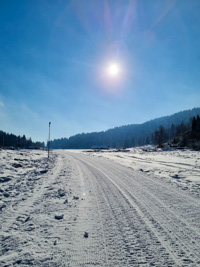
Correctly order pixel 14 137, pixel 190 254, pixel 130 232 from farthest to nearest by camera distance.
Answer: pixel 14 137 < pixel 130 232 < pixel 190 254

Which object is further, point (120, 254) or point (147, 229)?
point (147, 229)

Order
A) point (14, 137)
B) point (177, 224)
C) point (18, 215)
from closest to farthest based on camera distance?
point (177, 224) → point (18, 215) → point (14, 137)

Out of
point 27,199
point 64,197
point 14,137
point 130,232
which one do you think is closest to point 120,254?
point 130,232

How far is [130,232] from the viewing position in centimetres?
347

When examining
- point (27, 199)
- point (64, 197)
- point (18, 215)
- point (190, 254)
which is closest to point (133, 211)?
point (190, 254)

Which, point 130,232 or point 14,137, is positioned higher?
point 14,137

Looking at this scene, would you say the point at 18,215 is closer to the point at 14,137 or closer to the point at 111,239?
the point at 111,239

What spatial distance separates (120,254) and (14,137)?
428 feet

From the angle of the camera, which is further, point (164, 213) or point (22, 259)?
point (164, 213)

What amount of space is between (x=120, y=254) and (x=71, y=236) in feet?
3.99

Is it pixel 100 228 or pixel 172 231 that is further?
pixel 100 228

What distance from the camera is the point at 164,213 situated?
4.49 meters

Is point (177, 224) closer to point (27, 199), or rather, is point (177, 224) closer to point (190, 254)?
point (190, 254)

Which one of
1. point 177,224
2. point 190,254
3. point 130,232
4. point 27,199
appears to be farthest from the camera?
point 27,199
